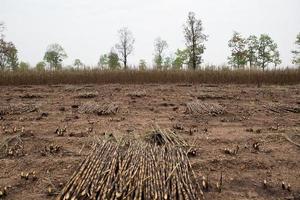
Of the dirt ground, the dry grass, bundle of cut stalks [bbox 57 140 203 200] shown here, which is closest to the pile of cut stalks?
bundle of cut stalks [bbox 57 140 203 200]

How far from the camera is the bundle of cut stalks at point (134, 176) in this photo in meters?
3.55

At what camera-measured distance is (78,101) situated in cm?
1038

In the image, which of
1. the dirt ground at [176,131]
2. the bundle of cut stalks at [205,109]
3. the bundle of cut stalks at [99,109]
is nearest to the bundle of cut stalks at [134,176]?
the dirt ground at [176,131]

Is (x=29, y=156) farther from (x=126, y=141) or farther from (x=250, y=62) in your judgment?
(x=250, y=62)

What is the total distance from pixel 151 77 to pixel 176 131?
30.3ft

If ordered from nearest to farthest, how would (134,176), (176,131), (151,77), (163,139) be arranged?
(134,176) → (163,139) → (176,131) → (151,77)

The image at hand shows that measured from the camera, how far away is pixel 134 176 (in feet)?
12.7

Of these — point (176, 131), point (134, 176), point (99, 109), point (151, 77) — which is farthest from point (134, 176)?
point (151, 77)

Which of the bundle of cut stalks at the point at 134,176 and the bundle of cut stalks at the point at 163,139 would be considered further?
the bundle of cut stalks at the point at 163,139

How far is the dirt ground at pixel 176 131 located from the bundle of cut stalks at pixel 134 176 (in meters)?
0.38

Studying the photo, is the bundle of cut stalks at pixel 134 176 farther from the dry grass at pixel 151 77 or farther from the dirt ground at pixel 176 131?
the dry grass at pixel 151 77

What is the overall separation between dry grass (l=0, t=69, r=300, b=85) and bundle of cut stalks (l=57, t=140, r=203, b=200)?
10.9 m

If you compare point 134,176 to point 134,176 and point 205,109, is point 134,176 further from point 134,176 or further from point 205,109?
point 205,109

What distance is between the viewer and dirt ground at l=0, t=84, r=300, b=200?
4.27m
